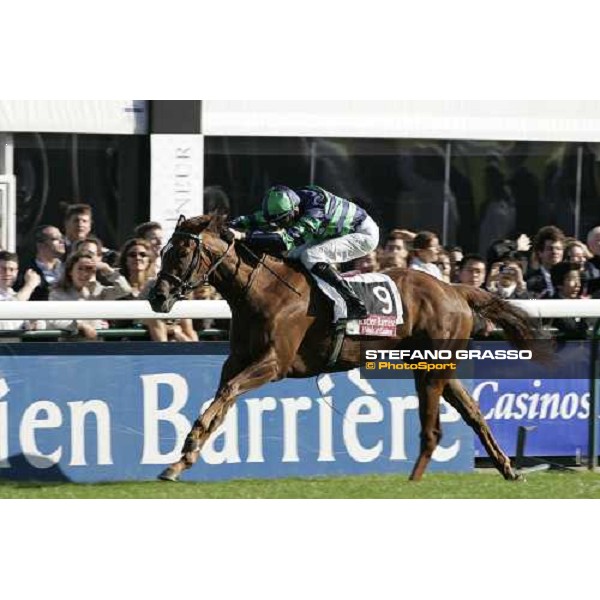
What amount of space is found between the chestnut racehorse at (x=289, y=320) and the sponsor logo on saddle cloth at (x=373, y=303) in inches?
2.0

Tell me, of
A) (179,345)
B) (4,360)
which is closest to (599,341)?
(179,345)

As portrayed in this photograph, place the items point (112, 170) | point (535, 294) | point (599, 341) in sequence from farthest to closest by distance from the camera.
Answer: point (112, 170) → point (535, 294) → point (599, 341)

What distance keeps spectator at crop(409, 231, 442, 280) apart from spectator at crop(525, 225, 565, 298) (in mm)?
703

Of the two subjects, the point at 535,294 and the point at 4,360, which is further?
the point at 535,294

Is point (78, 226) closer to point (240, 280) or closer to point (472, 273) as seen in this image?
point (240, 280)

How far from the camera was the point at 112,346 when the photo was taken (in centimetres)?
955

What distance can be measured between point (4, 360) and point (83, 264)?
799 mm

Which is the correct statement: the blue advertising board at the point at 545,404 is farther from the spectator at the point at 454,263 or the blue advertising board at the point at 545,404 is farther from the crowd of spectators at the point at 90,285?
the crowd of spectators at the point at 90,285

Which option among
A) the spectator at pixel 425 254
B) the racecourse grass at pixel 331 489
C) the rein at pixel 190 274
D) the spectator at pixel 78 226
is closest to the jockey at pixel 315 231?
the rein at pixel 190 274

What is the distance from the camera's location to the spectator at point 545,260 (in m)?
11.0

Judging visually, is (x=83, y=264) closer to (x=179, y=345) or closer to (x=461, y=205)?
(x=179, y=345)

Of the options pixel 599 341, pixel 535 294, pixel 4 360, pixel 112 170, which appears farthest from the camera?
pixel 112 170

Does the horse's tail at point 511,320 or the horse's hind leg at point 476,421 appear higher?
the horse's tail at point 511,320

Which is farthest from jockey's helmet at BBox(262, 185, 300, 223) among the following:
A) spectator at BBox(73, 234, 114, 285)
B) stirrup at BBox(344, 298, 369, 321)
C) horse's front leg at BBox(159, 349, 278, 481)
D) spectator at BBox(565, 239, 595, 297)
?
spectator at BBox(565, 239, 595, 297)
